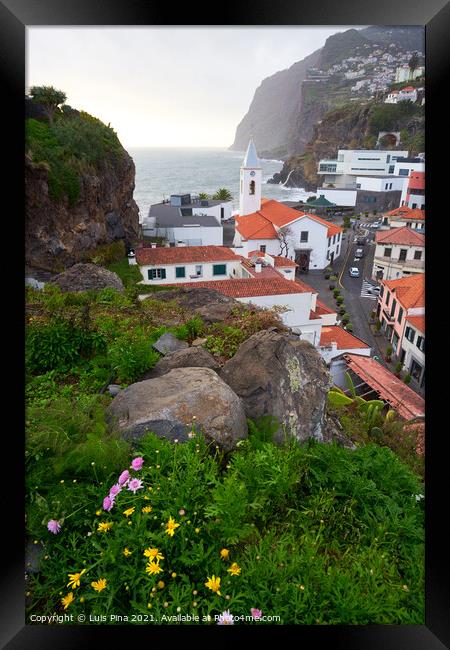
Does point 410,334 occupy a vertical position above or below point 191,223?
below

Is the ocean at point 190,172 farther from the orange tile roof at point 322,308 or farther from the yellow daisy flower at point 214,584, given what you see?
the yellow daisy flower at point 214,584

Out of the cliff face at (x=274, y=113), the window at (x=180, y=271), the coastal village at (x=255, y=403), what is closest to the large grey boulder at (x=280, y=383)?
the coastal village at (x=255, y=403)

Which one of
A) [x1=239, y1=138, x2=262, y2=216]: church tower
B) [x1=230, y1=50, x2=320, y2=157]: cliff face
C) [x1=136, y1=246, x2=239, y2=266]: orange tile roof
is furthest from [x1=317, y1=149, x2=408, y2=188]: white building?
[x1=136, y1=246, x2=239, y2=266]: orange tile roof

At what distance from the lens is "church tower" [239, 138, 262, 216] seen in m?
4.75

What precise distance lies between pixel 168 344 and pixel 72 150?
19.8 ft

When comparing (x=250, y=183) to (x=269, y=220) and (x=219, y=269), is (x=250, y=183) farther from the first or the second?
(x=219, y=269)

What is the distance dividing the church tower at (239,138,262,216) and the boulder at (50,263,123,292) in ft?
8.52

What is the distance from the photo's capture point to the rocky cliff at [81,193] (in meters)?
5.11

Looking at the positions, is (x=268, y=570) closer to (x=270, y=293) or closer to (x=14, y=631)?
(x=14, y=631)

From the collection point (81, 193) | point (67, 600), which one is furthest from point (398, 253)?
point (81, 193)

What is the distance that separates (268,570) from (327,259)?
437cm

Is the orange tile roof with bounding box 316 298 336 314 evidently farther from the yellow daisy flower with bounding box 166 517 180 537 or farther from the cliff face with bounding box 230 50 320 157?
the yellow daisy flower with bounding box 166 517 180 537

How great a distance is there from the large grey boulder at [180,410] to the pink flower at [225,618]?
81 cm

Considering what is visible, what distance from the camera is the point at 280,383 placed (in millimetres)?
2768
